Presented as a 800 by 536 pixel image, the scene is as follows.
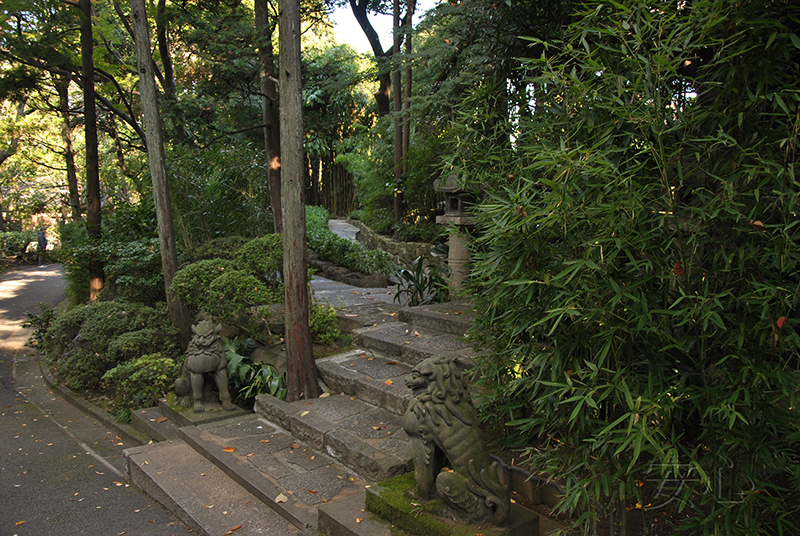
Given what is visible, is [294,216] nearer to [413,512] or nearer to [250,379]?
[250,379]

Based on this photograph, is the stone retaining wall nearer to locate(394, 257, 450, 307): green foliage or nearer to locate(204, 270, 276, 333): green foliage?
locate(394, 257, 450, 307): green foliage

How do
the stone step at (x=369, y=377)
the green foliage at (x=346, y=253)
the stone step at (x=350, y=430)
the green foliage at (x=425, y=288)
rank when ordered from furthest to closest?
the green foliage at (x=346, y=253) → the green foliage at (x=425, y=288) → the stone step at (x=369, y=377) → the stone step at (x=350, y=430)

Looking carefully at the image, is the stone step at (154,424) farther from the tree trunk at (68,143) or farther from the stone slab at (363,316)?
the tree trunk at (68,143)

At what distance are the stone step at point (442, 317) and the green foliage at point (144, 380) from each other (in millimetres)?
2578

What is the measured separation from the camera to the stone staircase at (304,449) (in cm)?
331

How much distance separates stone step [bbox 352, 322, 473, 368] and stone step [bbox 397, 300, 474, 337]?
0.05 meters

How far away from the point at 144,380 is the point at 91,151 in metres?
5.26

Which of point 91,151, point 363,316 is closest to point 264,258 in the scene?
point 363,316

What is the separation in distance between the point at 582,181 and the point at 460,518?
5.56 ft

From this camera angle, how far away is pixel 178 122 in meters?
9.30

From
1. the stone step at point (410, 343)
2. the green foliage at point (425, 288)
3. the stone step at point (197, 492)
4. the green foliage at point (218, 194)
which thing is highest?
the green foliage at point (218, 194)

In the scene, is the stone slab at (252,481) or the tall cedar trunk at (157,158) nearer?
the stone slab at (252,481)

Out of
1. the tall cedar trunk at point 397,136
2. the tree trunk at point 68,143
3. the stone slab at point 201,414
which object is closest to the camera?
the stone slab at point 201,414

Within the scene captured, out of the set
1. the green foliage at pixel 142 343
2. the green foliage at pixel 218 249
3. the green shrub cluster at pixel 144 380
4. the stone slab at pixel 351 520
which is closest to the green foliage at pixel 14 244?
the green foliage at pixel 218 249
